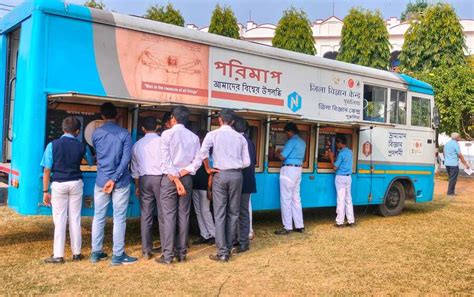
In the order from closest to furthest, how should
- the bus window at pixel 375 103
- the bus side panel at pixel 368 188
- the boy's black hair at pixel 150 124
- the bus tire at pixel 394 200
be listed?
1. the boy's black hair at pixel 150 124
2. the bus side panel at pixel 368 188
3. the bus window at pixel 375 103
4. the bus tire at pixel 394 200

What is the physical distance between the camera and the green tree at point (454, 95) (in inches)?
714

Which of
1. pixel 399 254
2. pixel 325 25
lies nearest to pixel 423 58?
pixel 325 25

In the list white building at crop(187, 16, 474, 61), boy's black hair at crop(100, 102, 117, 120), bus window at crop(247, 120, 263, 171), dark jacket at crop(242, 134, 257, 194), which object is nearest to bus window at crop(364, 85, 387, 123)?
bus window at crop(247, 120, 263, 171)

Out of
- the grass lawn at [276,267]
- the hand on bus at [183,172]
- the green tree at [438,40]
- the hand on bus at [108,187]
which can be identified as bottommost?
the grass lawn at [276,267]

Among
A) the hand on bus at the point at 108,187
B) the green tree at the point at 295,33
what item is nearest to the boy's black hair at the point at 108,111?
the hand on bus at the point at 108,187

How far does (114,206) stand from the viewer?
17.6ft

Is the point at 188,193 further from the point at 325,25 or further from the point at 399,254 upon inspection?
the point at 325,25

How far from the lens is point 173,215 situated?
17.7 ft

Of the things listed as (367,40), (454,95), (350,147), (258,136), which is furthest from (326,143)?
(367,40)

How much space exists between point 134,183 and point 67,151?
1.16 metres

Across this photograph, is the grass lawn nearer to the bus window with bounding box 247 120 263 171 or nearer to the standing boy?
the standing boy

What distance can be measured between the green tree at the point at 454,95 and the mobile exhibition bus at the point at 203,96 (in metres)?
9.24

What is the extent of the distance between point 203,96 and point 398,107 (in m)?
4.52

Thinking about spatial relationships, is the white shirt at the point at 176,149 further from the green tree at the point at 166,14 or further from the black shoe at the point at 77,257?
the green tree at the point at 166,14
